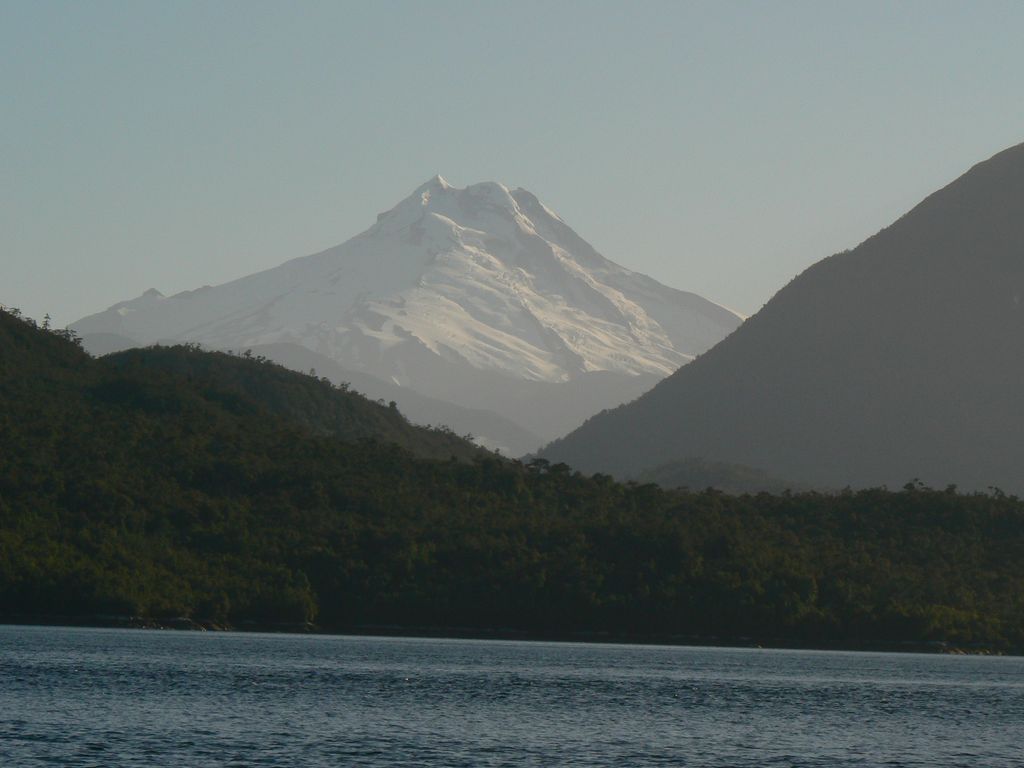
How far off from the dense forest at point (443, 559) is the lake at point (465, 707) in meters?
6.78

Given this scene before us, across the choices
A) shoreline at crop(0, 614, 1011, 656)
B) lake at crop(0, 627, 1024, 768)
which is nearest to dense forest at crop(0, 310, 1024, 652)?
shoreline at crop(0, 614, 1011, 656)

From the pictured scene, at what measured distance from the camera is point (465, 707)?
291 ft

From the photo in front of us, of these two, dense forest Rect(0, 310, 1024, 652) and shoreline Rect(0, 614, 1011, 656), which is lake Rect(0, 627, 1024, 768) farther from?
dense forest Rect(0, 310, 1024, 652)

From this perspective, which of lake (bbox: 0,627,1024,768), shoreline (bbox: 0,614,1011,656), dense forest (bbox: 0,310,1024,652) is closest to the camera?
lake (bbox: 0,627,1024,768)

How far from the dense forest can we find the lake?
6781 mm

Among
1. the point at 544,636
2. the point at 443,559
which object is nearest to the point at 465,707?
the point at 544,636

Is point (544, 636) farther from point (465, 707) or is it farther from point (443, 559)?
point (465, 707)

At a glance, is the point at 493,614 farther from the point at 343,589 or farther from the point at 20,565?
the point at 20,565

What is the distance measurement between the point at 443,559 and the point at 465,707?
6291 centimetres

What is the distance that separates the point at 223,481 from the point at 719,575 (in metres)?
46.9

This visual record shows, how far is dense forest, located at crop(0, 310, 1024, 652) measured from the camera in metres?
144

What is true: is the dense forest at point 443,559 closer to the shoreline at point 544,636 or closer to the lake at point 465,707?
the shoreline at point 544,636

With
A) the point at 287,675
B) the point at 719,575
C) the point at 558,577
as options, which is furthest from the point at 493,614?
the point at 287,675

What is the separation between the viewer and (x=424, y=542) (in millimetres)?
153875
